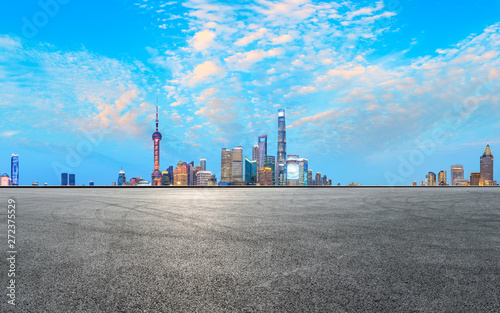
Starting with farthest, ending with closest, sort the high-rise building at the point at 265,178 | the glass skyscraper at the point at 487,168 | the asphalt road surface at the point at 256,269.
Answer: the high-rise building at the point at 265,178
the glass skyscraper at the point at 487,168
the asphalt road surface at the point at 256,269

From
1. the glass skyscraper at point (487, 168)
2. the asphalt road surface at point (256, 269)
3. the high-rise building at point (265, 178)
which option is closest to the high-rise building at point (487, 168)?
the glass skyscraper at point (487, 168)

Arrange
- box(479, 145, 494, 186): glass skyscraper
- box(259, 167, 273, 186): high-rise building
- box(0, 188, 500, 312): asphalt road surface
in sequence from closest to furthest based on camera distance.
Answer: box(0, 188, 500, 312): asphalt road surface < box(479, 145, 494, 186): glass skyscraper < box(259, 167, 273, 186): high-rise building

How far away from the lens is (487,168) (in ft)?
484

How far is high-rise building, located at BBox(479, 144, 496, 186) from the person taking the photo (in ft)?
459

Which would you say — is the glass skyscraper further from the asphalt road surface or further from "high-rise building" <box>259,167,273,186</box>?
the asphalt road surface

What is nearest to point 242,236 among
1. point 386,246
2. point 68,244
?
point 386,246

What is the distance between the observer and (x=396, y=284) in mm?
4461

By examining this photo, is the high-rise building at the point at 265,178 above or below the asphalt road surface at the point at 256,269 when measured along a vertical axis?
below

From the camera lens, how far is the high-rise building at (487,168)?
139875 millimetres

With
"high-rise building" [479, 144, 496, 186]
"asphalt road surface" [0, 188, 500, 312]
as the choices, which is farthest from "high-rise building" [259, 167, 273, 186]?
"asphalt road surface" [0, 188, 500, 312]

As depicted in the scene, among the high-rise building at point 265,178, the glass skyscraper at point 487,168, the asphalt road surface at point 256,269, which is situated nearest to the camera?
the asphalt road surface at point 256,269

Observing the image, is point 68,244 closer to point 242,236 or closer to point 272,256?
point 242,236

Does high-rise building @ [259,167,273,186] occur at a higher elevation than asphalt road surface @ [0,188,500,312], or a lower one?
lower

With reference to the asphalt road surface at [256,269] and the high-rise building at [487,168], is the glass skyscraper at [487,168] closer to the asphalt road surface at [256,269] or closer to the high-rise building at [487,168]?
the high-rise building at [487,168]
